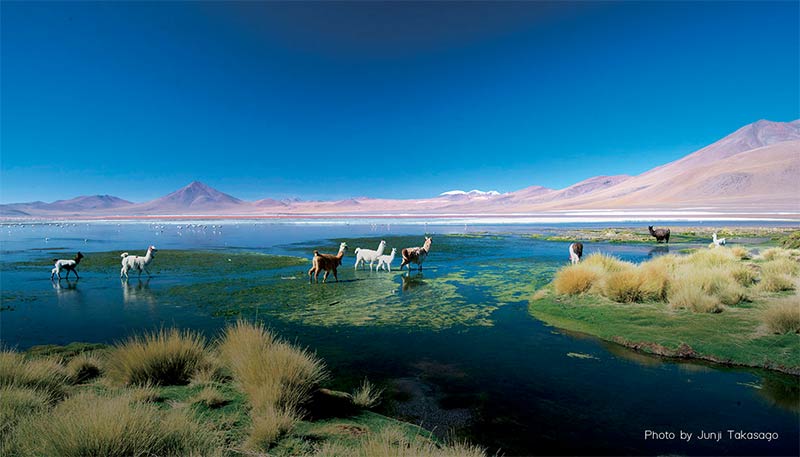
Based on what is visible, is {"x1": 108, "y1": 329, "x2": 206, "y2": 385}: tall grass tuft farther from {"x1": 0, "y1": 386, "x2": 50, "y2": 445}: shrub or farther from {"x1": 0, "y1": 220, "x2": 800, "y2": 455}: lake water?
{"x1": 0, "y1": 220, "x2": 800, "y2": 455}: lake water

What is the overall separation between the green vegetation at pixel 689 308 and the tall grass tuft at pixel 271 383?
616 centimetres

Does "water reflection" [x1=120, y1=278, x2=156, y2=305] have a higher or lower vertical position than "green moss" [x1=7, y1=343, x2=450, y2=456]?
higher

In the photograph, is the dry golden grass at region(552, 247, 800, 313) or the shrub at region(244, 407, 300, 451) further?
the dry golden grass at region(552, 247, 800, 313)

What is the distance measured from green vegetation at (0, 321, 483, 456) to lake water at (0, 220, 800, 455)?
3.85 feet

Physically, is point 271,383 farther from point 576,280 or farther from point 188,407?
point 576,280

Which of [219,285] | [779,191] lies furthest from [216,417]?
[779,191]

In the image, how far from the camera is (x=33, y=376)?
498 centimetres

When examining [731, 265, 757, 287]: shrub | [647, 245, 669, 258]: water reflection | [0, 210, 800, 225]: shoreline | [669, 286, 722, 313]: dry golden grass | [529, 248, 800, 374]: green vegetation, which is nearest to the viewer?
[529, 248, 800, 374]: green vegetation

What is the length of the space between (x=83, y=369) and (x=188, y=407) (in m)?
2.64

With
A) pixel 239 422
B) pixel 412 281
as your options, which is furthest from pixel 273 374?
pixel 412 281

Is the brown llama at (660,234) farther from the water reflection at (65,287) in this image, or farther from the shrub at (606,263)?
the water reflection at (65,287)

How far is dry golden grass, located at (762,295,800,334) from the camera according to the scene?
7238mm

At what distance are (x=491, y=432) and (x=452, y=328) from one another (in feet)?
14.1

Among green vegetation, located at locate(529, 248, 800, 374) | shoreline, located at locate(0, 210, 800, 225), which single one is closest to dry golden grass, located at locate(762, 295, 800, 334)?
green vegetation, located at locate(529, 248, 800, 374)
